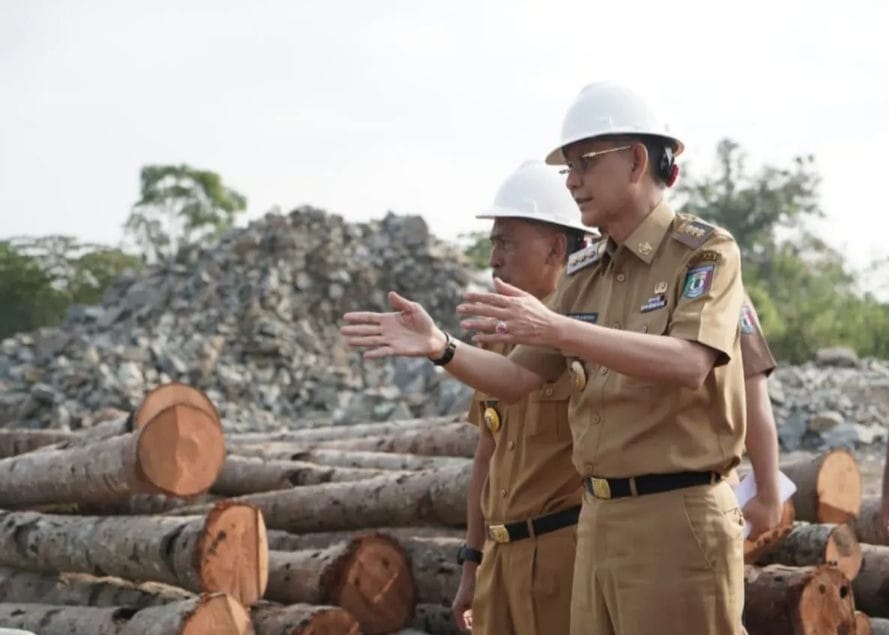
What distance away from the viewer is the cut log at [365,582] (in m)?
5.91

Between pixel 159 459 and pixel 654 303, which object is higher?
pixel 654 303

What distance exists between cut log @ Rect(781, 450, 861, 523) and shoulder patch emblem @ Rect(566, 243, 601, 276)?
3.03m

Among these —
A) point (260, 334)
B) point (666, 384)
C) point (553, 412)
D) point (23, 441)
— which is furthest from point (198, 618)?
point (260, 334)

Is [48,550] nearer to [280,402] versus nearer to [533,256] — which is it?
[533,256]

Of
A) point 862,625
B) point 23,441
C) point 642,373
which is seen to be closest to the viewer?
point 642,373

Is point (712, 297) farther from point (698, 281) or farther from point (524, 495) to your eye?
point (524, 495)

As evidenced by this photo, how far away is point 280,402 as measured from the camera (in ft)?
73.6

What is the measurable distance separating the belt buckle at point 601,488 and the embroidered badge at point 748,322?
106cm

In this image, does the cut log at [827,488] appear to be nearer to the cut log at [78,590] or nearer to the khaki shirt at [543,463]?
the khaki shirt at [543,463]

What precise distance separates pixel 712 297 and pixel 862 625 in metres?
2.63

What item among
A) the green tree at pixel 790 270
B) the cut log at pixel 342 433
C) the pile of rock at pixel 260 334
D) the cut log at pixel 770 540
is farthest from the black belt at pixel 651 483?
the green tree at pixel 790 270

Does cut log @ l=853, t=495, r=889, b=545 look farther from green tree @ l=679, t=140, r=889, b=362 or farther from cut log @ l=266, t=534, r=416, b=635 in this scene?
green tree @ l=679, t=140, r=889, b=362

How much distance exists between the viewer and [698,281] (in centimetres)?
326

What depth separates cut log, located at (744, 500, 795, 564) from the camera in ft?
18.0
